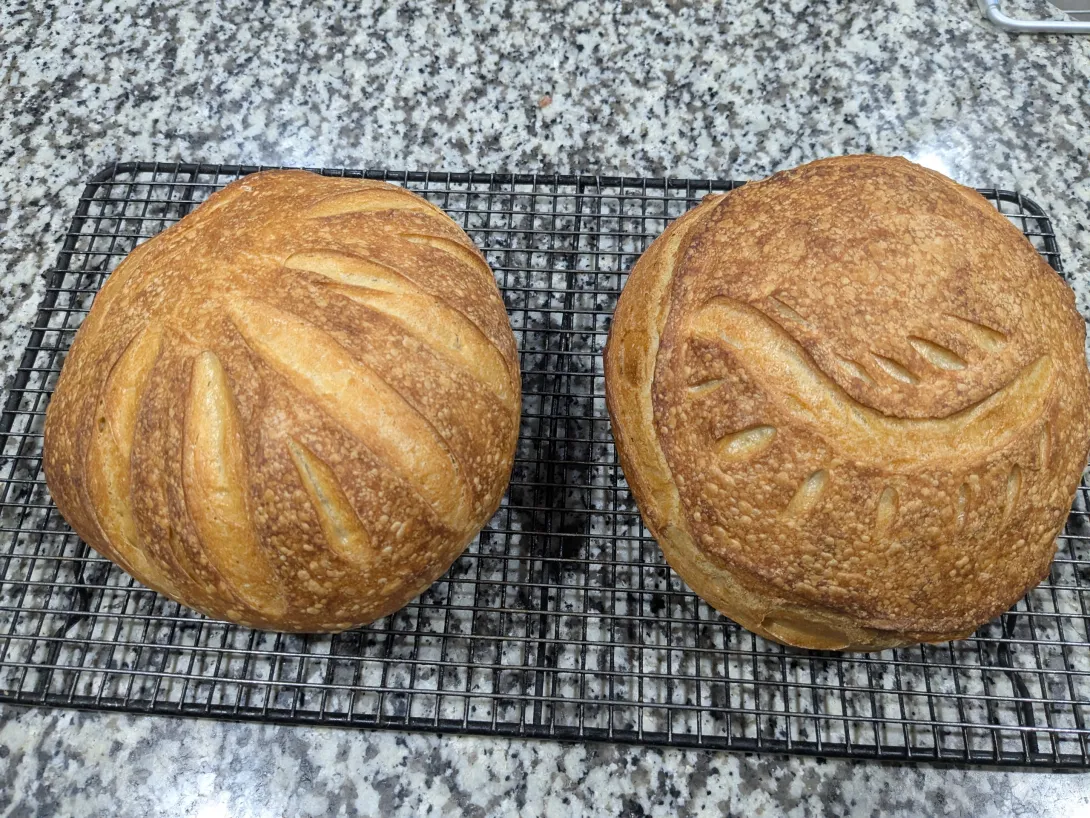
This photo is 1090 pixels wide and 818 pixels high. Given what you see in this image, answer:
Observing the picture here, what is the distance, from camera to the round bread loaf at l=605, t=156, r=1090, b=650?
97 centimetres

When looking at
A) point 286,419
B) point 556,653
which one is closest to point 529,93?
point 286,419

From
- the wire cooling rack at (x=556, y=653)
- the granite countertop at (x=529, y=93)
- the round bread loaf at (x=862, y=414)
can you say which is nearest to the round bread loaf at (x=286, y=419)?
the wire cooling rack at (x=556, y=653)

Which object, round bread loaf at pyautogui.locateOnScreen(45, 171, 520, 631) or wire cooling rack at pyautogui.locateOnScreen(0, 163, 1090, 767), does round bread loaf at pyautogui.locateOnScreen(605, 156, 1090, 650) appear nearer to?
wire cooling rack at pyautogui.locateOnScreen(0, 163, 1090, 767)

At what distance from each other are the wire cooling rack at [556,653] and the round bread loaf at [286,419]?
0.20m

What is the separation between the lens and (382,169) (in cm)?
169

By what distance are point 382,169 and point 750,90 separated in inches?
33.8

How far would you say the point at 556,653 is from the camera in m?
1.29

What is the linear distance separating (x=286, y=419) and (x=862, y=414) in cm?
75

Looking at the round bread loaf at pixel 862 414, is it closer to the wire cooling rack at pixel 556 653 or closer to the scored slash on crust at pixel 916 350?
the scored slash on crust at pixel 916 350

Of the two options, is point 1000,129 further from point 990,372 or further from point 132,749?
point 132,749

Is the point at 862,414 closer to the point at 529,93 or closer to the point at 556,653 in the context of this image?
the point at 556,653

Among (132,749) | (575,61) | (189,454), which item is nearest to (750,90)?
(575,61)

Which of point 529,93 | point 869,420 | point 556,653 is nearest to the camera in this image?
point 869,420

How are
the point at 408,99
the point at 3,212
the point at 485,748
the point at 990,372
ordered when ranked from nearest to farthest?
the point at 990,372
the point at 485,748
the point at 3,212
the point at 408,99
